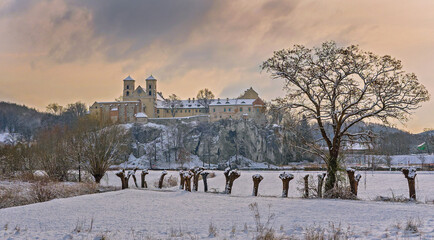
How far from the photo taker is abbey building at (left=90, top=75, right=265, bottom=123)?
84.4 meters

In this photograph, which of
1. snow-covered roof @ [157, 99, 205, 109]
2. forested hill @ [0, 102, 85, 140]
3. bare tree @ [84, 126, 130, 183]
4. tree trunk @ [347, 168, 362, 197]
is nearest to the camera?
tree trunk @ [347, 168, 362, 197]

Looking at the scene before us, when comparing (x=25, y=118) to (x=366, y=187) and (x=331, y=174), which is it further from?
(x=331, y=174)

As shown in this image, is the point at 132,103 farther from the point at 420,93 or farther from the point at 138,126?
the point at 420,93

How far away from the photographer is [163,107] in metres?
92.2

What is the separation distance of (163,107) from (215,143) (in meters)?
22.7

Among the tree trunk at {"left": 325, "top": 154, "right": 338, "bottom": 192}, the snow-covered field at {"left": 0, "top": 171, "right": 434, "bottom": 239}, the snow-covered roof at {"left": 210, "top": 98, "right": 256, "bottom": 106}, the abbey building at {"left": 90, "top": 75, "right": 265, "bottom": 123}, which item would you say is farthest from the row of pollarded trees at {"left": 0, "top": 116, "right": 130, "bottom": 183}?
the snow-covered roof at {"left": 210, "top": 98, "right": 256, "bottom": 106}

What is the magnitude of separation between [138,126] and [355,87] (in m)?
69.4

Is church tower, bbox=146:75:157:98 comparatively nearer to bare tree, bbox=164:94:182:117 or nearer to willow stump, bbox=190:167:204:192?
bare tree, bbox=164:94:182:117

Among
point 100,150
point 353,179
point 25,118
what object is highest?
point 25,118

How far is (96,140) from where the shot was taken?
2609cm

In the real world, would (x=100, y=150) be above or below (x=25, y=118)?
below

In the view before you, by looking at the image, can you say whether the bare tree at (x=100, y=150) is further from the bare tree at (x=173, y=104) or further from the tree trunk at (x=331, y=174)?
the bare tree at (x=173, y=104)

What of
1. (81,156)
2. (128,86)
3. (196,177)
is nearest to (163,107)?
(128,86)

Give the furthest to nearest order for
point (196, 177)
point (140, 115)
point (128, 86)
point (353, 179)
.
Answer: point (128, 86)
point (140, 115)
point (196, 177)
point (353, 179)
